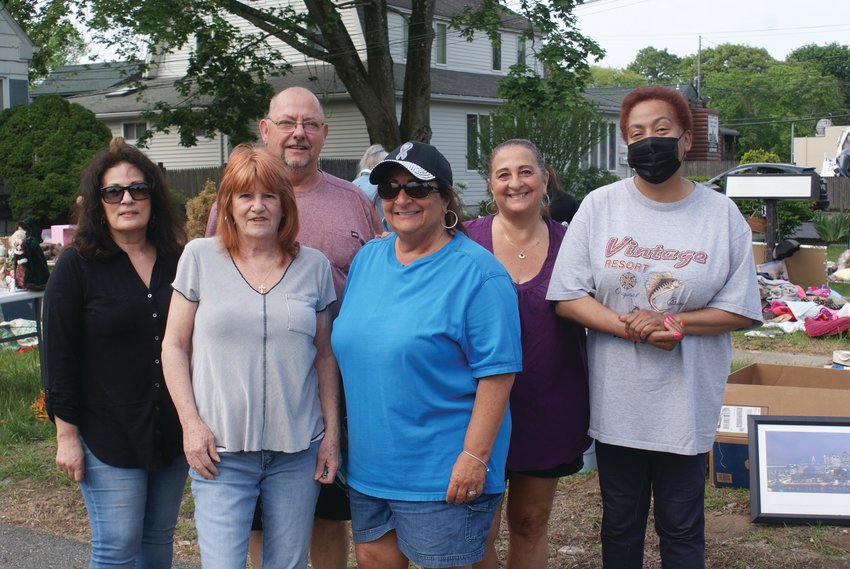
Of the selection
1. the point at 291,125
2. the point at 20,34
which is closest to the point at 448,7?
the point at 20,34

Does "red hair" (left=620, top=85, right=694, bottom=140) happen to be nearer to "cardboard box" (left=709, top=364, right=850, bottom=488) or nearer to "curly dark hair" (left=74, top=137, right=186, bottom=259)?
"curly dark hair" (left=74, top=137, right=186, bottom=259)

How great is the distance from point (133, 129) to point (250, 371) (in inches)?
1244

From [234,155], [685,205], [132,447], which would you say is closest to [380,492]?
[132,447]

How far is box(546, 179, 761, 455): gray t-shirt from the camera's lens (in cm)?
313

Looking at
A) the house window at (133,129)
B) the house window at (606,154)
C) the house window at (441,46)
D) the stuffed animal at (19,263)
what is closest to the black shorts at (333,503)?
the stuffed animal at (19,263)

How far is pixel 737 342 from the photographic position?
9.66 m

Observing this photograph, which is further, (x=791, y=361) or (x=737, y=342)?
(x=737, y=342)

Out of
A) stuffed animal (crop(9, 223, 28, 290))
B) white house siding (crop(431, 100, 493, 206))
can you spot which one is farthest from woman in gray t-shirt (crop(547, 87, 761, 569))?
white house siding (crop(431, 100, 493, 206))

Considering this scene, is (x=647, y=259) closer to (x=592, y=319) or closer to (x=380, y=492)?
(x=592, y=319)

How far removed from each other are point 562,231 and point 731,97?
271ft

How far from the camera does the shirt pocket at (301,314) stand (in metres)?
2.91

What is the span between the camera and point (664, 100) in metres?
3.23

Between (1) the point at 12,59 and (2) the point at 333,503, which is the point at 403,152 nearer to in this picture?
(2) the point at 333,503

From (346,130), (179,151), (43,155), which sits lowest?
(43,155)
